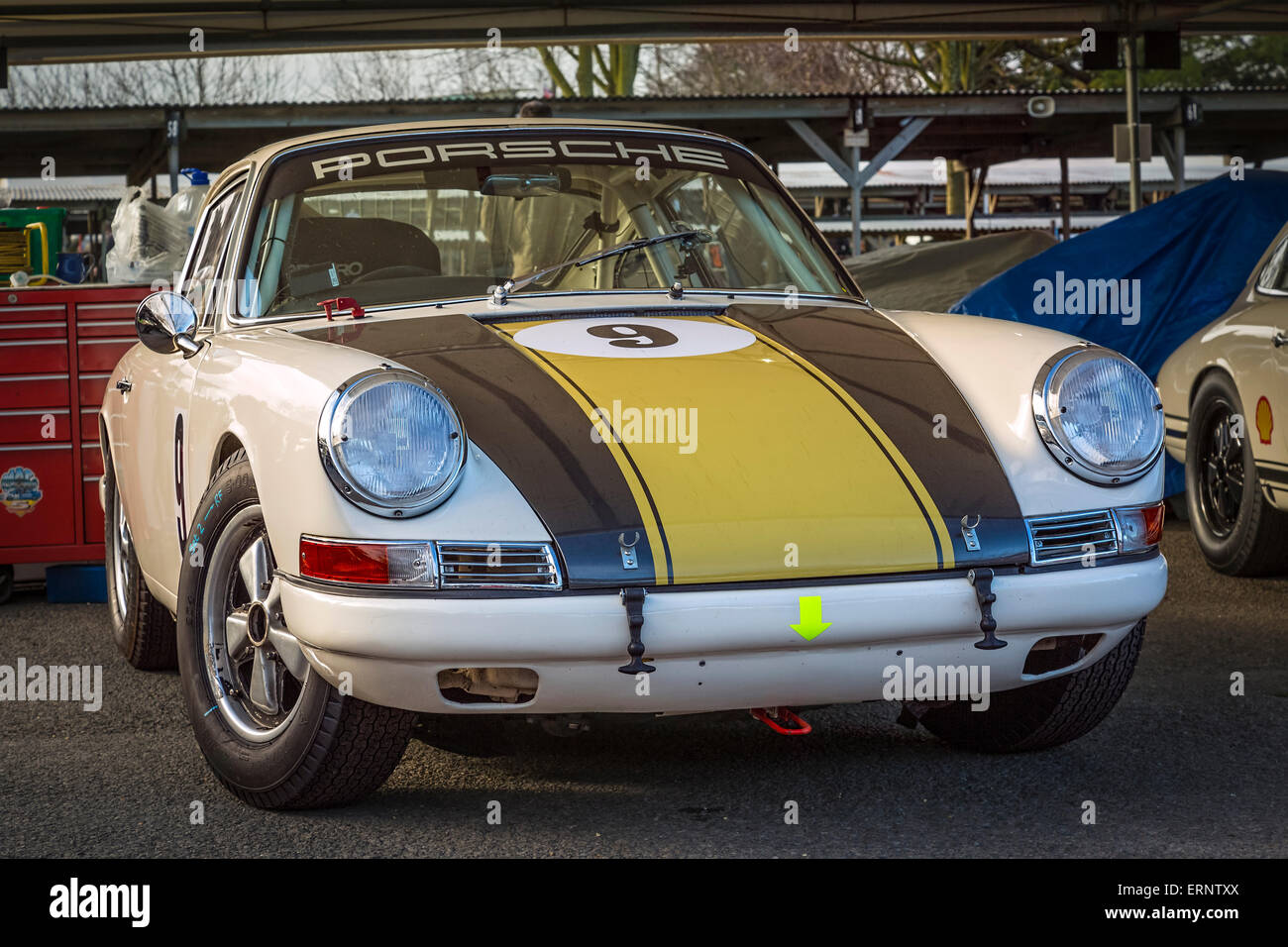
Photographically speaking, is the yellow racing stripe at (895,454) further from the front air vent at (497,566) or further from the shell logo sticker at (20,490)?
the shell logo sticker at (20,490)

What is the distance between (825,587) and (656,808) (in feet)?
2.20

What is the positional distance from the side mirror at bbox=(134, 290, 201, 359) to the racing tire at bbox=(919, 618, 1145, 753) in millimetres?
1916

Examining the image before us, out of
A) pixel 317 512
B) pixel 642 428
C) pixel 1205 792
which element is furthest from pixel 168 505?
pixel 1205 792

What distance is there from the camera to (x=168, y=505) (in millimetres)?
4020

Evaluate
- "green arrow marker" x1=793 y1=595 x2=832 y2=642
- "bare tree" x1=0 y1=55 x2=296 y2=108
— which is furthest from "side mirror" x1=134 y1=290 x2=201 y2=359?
"bare tree" x1=0 y1=55 x2=296 y2=108

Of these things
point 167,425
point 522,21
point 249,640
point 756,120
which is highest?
point 522,21

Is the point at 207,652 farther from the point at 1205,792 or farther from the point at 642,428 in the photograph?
the point at 1205,792

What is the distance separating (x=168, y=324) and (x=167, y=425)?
1.27 feet

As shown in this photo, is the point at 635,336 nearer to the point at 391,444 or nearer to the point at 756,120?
the point at 391,444

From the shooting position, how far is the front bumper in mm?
2707

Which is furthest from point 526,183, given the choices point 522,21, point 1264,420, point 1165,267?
point 522,21

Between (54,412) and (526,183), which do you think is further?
(54,412)

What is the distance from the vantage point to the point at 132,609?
4.84 m

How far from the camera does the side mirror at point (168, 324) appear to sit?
12.1 feet
